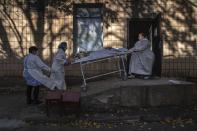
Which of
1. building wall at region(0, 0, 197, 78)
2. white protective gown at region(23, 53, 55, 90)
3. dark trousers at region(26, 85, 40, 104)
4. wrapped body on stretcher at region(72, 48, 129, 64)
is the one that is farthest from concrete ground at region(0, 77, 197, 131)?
building wall at region(0, 0, 197, 78)

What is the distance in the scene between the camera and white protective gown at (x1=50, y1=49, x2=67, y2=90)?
14.2 meters

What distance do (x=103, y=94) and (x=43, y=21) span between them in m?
3.95

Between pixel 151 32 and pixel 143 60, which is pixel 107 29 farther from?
pixel 143 60

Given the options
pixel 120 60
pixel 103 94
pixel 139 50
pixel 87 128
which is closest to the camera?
pixel 87 128

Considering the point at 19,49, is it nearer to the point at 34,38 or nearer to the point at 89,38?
the point at 34,38

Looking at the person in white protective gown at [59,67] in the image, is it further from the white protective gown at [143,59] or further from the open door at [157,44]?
the open door at [157,44]

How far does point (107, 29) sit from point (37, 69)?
9.89 feet

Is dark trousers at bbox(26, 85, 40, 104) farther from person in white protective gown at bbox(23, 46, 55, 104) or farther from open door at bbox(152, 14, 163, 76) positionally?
open door at bbox(152, 14, 163, 76)

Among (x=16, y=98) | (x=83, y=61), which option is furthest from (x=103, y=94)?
Answer: (x=16, y=98)

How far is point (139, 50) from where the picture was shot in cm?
1498

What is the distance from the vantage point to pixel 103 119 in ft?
41.2

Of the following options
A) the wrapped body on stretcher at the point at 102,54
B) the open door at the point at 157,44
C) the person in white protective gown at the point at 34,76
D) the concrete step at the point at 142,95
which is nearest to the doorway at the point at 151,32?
the open door at the point at 157,44

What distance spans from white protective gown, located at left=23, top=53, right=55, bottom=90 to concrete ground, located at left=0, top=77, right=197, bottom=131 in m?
0.70

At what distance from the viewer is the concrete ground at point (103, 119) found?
12047 mm
